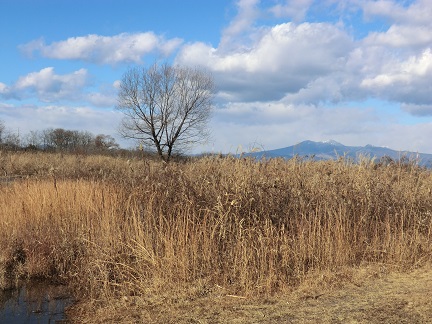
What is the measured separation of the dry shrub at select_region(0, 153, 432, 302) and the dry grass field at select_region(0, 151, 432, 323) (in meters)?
0.03

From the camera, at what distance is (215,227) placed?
19.1 feet

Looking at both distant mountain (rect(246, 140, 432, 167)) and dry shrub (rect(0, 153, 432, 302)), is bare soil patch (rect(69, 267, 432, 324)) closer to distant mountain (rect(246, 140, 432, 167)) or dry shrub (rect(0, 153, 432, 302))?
dry shrub (rect(0, 153, 432, 302))

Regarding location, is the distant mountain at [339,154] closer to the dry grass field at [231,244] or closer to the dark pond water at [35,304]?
the dry grass field at [231,244]

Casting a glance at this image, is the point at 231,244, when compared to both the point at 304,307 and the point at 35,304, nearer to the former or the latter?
the point at 304,307

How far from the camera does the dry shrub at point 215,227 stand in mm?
5367

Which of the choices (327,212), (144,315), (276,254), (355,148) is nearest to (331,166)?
(355,148)

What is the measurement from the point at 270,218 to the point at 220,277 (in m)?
1.57

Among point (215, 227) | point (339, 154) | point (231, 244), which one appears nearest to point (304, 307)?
point (231, 244)

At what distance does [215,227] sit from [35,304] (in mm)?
2748

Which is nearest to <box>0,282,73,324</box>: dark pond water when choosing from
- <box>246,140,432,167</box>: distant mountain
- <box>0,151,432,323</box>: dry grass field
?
<box>0,151,432,323</box>: dry grass field

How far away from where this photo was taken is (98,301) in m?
5.10

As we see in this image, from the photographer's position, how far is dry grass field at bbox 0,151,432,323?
4.60 metres

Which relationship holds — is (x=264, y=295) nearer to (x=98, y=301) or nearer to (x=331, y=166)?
(x=98, y=301)

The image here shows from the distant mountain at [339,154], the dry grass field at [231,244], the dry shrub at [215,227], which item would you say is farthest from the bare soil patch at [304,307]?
the distant mountain at [339,154]
